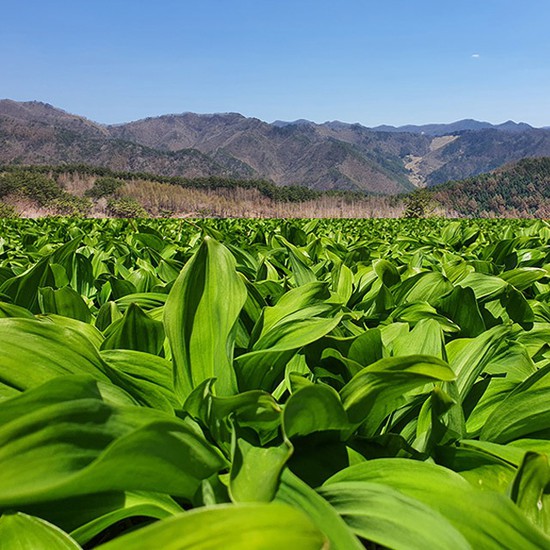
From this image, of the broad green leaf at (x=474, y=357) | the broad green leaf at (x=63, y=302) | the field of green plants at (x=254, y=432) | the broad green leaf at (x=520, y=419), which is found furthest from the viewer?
the broad green leaf at (x=63, y=302)

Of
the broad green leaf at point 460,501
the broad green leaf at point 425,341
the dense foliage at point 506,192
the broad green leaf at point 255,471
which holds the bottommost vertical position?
the broad green leaf at point 460,501

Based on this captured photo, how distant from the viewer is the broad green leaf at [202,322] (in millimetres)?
833

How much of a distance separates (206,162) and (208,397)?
14808cm

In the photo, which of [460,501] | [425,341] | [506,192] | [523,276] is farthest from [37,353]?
[506,192]

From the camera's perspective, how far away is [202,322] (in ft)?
2.84

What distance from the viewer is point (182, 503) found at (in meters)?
0.71

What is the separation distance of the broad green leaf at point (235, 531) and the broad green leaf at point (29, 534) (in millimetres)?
198

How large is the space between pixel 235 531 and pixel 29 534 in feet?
0.99

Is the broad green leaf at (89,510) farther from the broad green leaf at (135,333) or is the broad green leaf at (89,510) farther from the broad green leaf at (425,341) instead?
the broad green leaf at (425,341)

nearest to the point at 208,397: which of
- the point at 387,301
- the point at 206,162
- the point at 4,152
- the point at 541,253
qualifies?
the point at 387,301

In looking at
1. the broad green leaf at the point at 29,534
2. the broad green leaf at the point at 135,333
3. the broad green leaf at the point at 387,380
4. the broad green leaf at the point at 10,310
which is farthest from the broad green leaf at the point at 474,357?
the broad green leaf at the point at 10,310

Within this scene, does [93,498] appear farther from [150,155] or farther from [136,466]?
[150,155]

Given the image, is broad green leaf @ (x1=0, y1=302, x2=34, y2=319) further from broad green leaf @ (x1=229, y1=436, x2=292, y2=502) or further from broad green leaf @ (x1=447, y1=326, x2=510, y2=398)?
broad green leaf @ (x1=447, y1=326, x2=510, y2=398)

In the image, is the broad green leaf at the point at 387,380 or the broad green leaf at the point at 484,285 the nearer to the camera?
the broad green leaf at the point at 387,380
